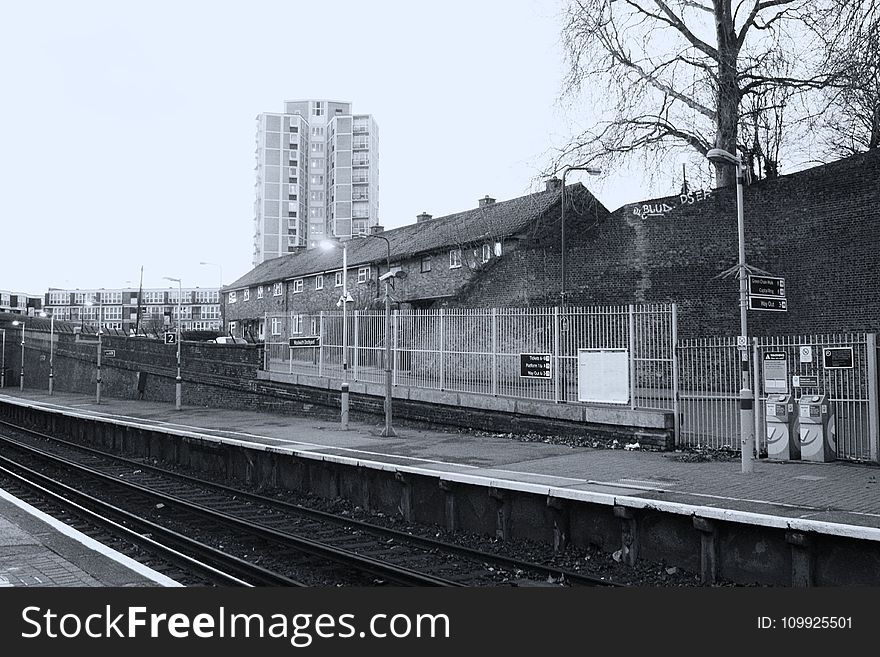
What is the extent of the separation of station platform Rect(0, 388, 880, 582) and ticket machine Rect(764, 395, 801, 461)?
266 mm

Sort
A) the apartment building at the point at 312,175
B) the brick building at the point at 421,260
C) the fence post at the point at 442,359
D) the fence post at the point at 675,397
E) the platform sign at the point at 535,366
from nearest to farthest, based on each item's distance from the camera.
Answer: the fence post at the point at 675,397 < the platform sign at the point at 535,366 < the fence post at the point at 442,359 < the brick building at the point at 421,260 < the apartment building at the point at 312,175

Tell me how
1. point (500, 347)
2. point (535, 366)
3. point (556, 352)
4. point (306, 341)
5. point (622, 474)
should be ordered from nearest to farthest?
point (622, 474) < point (556, 352) < point (535, 366) < point (500, 347) < point (306, 341)

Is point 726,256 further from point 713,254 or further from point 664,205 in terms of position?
point 664,205

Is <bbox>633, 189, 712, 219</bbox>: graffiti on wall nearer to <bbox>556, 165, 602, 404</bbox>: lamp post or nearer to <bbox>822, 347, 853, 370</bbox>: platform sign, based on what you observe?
<bbox>556, 165, 602, 404</bbox>: lamp post

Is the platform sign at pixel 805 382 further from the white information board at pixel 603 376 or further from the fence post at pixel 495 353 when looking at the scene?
the fence post at pixel 495 353

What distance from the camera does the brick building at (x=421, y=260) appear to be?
1188 inches

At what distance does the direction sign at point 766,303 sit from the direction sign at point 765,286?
7cm

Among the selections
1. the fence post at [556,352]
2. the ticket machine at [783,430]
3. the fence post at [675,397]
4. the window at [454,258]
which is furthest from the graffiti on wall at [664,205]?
the window at [454,258]

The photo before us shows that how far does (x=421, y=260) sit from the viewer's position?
38281 mm

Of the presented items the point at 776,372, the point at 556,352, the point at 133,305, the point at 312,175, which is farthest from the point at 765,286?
the point at 133,305

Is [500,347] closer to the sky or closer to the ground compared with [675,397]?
closer to the sky

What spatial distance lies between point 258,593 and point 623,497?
4908mm

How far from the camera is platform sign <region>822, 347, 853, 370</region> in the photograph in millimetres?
13016

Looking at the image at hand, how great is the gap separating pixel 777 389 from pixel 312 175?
93.5 m
